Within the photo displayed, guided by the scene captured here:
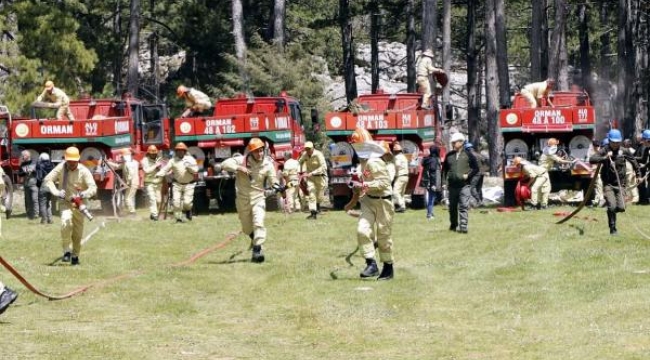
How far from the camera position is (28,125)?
32.3 metres

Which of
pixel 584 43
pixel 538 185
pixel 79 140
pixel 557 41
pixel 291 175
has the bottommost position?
pixel 538 185

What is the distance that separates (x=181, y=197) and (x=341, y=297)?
1282cm

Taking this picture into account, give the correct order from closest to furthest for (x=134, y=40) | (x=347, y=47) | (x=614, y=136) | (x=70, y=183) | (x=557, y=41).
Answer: (x=70, y=183) → (x=614, y=136) → (x=557, y=41) → (x=134, y=40) → (x=347, y=47)

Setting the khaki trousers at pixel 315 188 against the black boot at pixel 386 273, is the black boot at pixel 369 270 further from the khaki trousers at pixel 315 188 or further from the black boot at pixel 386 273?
the khaki trousers at pixel 315 188

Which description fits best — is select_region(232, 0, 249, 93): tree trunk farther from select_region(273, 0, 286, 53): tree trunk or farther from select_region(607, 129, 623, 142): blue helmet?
select_region(607, 129, 623, 142): blue helmet

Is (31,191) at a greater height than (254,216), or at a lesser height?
greater

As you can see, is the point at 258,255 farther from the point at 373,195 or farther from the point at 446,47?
the point at 446,47

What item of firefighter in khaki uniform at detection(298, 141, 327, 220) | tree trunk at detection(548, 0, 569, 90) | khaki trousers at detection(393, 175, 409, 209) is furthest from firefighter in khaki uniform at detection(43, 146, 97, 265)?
tree trunk at detection(548, 0, 569, 90)

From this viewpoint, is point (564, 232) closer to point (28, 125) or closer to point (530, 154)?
point (530, 154)

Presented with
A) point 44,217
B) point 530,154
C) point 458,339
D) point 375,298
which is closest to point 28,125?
point 44,217

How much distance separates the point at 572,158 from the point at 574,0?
26345mm

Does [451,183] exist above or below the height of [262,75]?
below

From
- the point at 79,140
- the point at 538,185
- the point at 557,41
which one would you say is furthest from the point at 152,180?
the point at 557,41

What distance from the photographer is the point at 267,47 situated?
159 feet
